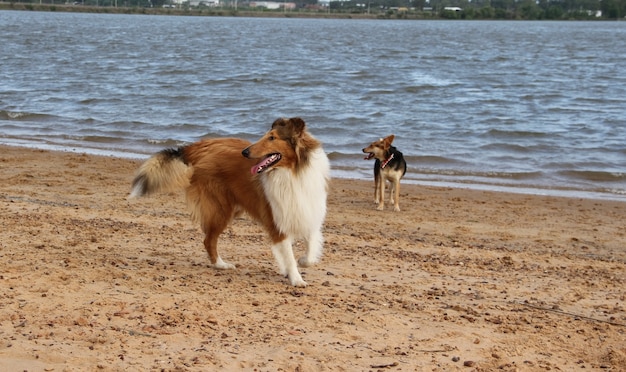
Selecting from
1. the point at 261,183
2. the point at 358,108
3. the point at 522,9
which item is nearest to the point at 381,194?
the point at 261,183

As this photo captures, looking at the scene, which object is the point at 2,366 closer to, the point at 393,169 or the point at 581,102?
the point at 393,169

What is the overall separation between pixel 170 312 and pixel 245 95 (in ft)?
68.9

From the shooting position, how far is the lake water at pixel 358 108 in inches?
620

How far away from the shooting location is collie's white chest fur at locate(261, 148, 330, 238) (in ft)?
22.5

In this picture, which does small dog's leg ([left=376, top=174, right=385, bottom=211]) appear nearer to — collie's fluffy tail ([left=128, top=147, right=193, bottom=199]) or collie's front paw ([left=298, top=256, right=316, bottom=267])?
collie's front paw ([left=298, top=256, right=316, bottom=267])

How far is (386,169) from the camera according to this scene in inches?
457

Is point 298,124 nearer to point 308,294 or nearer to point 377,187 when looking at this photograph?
point 308,294

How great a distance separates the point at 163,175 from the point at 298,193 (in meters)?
1.24

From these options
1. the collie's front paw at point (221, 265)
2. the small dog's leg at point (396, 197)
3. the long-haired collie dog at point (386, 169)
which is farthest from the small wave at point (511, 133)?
the collie's front paw at point (221, 265)

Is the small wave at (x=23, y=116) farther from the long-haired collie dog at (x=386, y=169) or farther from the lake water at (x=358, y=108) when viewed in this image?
the long-haired collie dog at (x=386, y=169)

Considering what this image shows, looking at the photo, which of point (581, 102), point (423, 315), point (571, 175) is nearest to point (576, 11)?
point (581, 102)

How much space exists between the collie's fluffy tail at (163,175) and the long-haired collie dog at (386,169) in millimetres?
4446

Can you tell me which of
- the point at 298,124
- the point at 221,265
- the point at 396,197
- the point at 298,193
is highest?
the point at 298,124

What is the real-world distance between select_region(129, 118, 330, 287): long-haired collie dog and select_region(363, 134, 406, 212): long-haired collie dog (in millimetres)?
4294
